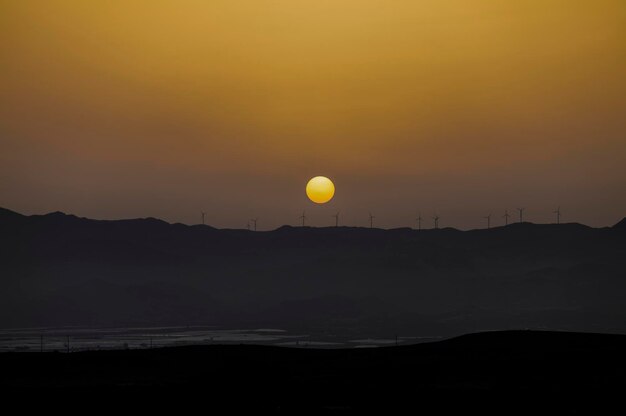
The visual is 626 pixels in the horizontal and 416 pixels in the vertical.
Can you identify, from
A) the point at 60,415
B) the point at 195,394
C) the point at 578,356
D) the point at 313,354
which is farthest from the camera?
the point at 313,354

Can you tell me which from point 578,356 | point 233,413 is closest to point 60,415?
point 233,413

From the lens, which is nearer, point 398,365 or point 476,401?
point 476,401

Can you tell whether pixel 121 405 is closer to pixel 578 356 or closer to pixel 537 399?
pixel 537 399

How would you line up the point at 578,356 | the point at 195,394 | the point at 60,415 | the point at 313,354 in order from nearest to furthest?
1. the point at 60,415
2. the point at 195,394
3. the point at 578,356
4. the point at 313,354

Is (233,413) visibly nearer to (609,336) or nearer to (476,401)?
(476,401)

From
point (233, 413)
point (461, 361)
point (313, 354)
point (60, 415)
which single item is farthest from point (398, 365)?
point (60, 415)

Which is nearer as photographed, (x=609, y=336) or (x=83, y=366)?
(x=83, y=366)
